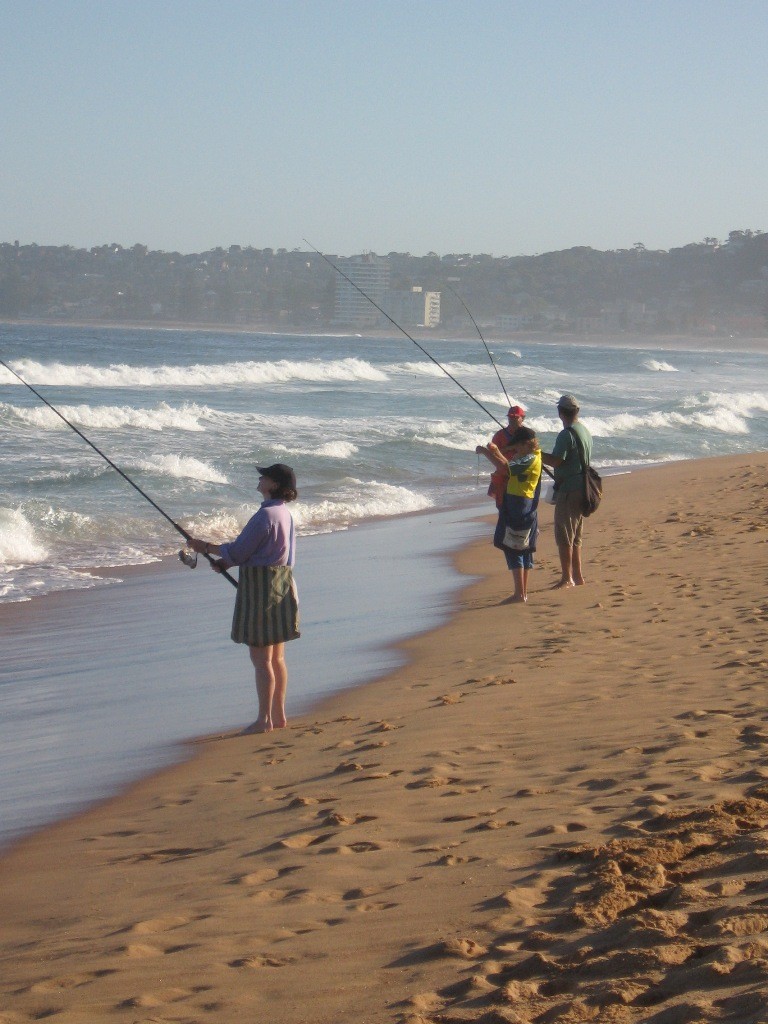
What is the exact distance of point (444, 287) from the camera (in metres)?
130

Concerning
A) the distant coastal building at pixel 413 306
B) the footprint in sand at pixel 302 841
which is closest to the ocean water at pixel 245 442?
the footprint in sand at pixel 302 841

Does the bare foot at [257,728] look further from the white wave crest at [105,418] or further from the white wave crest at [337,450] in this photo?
the white wave crest at [105,418]

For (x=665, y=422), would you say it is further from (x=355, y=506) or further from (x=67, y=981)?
(x=67, y=981)

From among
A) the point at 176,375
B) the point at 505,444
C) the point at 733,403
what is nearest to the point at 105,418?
the point at 505,444

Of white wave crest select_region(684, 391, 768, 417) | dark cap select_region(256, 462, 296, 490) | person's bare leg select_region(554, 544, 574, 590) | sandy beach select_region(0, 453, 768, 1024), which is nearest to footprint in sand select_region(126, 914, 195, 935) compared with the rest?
sandy beach select_region(0, 453, 768, 1024)

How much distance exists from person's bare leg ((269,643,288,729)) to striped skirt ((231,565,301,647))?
0.11 metres

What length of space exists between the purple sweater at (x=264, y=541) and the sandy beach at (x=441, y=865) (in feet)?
2.47

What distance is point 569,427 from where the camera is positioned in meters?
8.45

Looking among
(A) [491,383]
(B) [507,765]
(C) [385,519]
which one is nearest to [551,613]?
(B) [507,765]

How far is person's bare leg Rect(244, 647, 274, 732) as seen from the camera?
18.2 ft

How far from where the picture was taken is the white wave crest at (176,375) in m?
42.0

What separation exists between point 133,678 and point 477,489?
11.7 meters

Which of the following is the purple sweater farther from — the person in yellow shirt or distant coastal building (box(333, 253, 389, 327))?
distant coastal building (box(333, 253, 389, 327))

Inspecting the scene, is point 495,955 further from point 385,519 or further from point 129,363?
point 129,363
